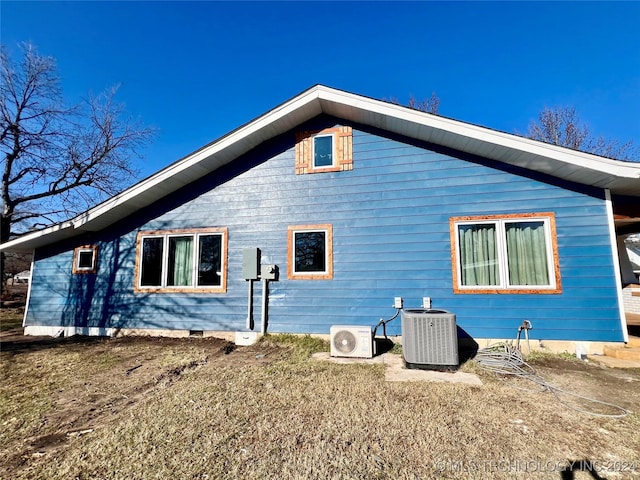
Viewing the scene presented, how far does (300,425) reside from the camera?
292cm

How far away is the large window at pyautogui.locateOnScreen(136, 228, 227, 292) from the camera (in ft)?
23.4

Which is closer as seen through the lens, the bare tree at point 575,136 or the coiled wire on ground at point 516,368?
the coiled wire on ground at point 516,368

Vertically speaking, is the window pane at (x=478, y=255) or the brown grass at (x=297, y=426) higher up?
the window pane at (x=478, y=255)

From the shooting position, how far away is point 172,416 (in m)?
3.15

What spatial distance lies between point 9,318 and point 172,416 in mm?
12324

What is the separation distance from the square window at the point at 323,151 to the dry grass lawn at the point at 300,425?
14.5 feet

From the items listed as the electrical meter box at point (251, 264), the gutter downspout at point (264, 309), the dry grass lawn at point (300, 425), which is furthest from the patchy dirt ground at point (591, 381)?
the electrical meter box at point (251, 264)

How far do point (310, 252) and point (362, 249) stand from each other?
121cm

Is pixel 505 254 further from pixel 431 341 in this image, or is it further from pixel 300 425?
pixel 300 425

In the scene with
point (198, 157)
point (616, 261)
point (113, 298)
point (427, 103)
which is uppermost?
point (427, 103)

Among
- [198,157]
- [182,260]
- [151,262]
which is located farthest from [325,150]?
[151,262]

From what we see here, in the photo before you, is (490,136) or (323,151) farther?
(323,151)

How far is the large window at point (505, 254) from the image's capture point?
5578 mm

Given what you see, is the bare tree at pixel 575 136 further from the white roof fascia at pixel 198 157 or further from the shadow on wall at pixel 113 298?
the shadow on wall at pixel 113 298
